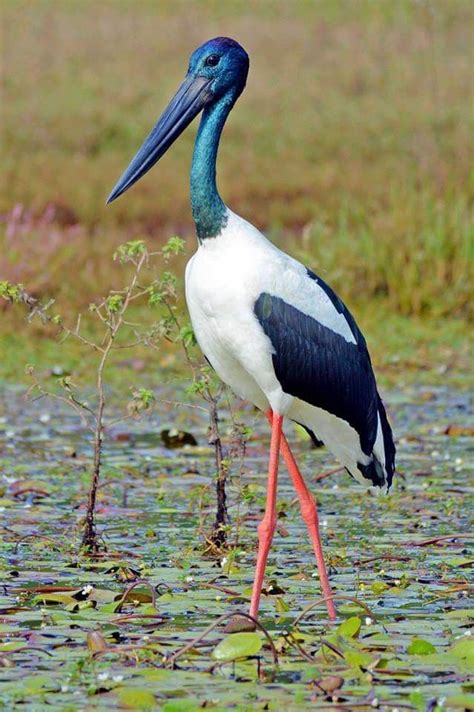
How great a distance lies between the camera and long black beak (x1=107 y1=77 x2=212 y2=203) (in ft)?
17.7

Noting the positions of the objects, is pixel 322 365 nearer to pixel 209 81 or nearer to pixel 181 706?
pixel 209 81

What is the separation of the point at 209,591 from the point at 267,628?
1.54ft

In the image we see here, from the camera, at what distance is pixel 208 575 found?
5520 mm

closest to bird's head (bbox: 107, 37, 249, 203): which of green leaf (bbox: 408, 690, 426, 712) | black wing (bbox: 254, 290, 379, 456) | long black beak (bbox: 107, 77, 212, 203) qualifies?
long black beak (bbox: 107, 77, 212, 203)

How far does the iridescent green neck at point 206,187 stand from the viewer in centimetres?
502

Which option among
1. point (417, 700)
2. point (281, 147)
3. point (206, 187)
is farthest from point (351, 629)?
point (281, 147)

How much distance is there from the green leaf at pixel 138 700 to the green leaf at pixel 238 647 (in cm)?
Result: 38

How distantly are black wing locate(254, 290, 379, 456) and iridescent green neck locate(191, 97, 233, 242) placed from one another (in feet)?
0.88

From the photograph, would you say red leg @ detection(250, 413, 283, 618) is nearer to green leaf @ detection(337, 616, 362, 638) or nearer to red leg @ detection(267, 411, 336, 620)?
red leg @ detection(267, 411, 336, 620)

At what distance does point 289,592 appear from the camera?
211 inches

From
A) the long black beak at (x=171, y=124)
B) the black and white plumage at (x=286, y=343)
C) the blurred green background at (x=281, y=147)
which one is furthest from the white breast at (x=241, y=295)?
the blurred green background at (x=281, y=147)

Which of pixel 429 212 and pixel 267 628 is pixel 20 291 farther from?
pixel 429 212

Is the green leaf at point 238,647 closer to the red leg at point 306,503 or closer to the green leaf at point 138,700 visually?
the green leaf at point 138,700

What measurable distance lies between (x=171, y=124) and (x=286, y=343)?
0.88 meters
